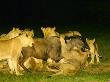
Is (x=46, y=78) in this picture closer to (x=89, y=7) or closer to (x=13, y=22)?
(x=13, y=22)

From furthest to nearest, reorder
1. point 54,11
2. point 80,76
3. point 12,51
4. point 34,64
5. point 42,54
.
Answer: point 54,11
point 42,54
point 34,64
point 12,51
point 80,76

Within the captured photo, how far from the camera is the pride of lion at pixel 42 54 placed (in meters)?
12.4

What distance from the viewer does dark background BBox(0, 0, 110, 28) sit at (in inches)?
1402

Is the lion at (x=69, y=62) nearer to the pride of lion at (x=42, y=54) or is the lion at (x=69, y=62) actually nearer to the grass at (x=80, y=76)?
the pride of lion at (x=42, y=54)

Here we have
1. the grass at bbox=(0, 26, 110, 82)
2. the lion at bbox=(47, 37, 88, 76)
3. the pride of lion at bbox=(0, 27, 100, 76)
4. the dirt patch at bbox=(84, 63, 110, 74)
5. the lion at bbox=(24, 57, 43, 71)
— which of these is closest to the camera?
the grass at bbox=(0, 26, 110, 82)

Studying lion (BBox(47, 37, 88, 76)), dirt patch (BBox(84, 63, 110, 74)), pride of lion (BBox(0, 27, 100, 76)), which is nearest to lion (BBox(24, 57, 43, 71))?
pride of lion (BBox(0, 27, 100, 76))

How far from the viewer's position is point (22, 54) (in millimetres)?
13211

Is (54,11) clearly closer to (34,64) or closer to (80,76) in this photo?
(34,64)

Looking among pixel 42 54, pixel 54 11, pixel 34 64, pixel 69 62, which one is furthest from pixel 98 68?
pixel 54 11

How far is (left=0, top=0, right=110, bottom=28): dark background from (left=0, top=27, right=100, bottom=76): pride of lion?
19.7 metres

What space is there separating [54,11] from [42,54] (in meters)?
28.7

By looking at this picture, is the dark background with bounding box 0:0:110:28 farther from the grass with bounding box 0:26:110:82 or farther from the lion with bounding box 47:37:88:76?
the lion with bounding box 47:37:88:76

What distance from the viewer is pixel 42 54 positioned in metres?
13.4

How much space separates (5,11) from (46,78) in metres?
29.6
